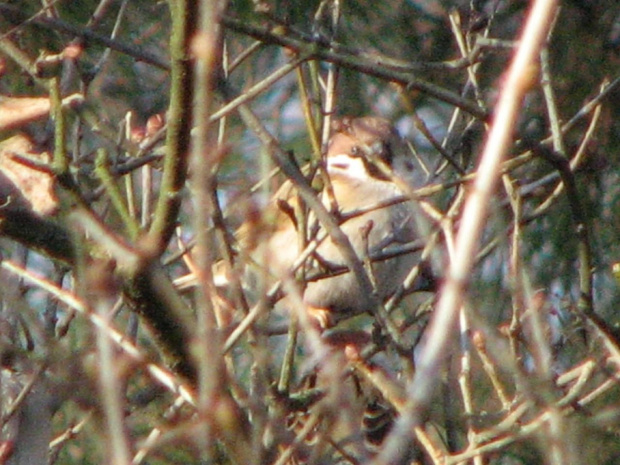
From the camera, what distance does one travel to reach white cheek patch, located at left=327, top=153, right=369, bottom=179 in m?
5.01

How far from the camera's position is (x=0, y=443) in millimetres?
2402

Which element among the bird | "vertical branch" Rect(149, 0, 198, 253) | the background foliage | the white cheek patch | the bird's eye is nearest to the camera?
the background foliage

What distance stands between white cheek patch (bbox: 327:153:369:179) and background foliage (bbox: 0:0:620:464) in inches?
11.8

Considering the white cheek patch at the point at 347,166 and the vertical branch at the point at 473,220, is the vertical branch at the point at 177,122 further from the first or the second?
the white cheek patch at the point at 347,166

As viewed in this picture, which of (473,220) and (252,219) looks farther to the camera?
(252,219)

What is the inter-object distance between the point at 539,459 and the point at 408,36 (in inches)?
57.5

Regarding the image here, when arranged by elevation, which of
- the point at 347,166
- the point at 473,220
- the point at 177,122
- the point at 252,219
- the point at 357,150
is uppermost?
the point at 347,166

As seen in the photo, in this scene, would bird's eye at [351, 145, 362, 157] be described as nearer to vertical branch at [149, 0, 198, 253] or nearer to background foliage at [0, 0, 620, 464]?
background foliage at [0, 0, 620, 464]

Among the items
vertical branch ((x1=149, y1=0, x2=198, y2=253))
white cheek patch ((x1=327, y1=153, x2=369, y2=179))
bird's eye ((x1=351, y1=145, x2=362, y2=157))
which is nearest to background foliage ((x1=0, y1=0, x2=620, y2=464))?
vertical branch ((x1=149, y1=0, x2=198, y2=253))

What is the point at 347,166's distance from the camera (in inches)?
202

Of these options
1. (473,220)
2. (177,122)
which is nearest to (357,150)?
(177,122)

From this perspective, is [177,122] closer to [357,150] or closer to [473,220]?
[473,220]

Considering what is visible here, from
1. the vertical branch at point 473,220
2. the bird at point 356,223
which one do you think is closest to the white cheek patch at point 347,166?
the bird at point 356,223

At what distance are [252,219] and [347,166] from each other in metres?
3.45
